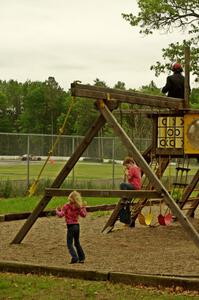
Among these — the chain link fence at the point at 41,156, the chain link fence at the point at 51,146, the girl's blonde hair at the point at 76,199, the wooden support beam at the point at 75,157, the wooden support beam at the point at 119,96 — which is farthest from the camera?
the chain link fence at the point at 51,146

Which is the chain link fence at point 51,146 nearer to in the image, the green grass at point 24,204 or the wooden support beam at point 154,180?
the green grass at point 24,204

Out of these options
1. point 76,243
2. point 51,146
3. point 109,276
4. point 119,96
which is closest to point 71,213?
point 76,243

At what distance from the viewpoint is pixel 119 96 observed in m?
11.4

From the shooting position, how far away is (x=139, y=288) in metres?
8.34

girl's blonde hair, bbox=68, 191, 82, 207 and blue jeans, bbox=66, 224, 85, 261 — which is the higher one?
girl's blonde hair, bbox=68, 191, 82, 207

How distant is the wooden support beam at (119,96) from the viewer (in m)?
11.0

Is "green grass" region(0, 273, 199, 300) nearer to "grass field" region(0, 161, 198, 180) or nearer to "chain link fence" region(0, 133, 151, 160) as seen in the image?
"chain link fence" region(0, 133, 151, 160)

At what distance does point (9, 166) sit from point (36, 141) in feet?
5.73

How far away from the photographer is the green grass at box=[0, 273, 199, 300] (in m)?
7.82

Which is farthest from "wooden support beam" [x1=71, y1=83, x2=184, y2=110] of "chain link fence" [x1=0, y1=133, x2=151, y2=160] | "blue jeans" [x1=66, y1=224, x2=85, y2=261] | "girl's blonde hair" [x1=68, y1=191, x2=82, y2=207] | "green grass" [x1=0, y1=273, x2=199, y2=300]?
"chain link fence" [x1=0, y1=133, x2=151, y2=160]

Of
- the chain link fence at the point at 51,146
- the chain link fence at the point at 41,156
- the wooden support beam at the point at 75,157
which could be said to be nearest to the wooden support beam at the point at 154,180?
the wooden support beam at the point at 75,157

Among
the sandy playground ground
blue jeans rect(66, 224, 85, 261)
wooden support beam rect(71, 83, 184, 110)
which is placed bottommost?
the sandy playground ground

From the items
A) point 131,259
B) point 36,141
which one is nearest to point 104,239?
point 131,259

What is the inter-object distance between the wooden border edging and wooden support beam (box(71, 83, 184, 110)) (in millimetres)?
3068
